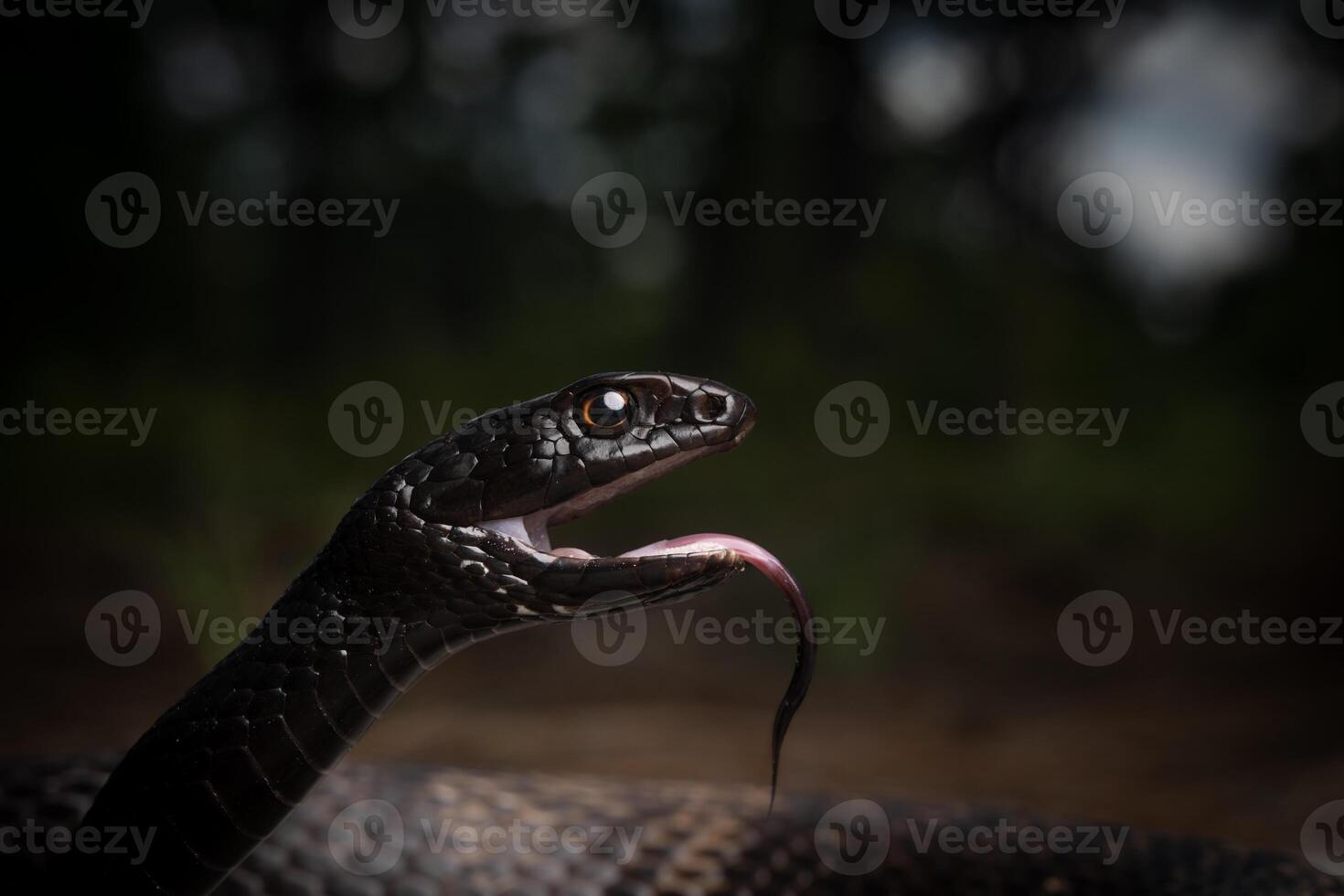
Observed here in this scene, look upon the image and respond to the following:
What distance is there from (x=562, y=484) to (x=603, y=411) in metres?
0.18

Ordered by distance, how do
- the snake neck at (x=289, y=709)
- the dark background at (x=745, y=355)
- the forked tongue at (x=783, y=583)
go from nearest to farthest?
the snake neck at (x=289, y=709)
the forked tongue at (x=783, y=583)
the dark background at (x=745, y=355)

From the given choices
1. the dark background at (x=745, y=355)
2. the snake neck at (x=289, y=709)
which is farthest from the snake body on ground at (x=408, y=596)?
the dark background at (x=745, y=355)

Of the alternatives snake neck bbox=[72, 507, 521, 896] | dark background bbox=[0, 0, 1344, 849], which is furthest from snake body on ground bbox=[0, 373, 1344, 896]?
dark background bbox=[0, 0, 1344, 849]

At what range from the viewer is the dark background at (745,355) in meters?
5.73

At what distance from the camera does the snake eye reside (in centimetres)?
214

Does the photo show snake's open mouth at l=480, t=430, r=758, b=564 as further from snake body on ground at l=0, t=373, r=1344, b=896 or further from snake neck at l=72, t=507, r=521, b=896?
snake neck at l=72, t=507, r=521, b=896

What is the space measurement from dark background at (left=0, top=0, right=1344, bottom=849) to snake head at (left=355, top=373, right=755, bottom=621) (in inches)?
120

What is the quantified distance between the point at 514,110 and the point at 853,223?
4218 millimetres

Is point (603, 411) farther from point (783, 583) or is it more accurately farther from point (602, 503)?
point (783, 583)

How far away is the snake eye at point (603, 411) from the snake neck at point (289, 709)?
41 centimetres

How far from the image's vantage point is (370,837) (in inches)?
129

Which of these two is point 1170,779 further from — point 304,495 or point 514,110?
point 514,110

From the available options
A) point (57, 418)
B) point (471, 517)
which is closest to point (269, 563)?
point (57, 418)

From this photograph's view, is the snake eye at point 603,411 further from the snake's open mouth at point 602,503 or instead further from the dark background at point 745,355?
the dark background at point 745,355
